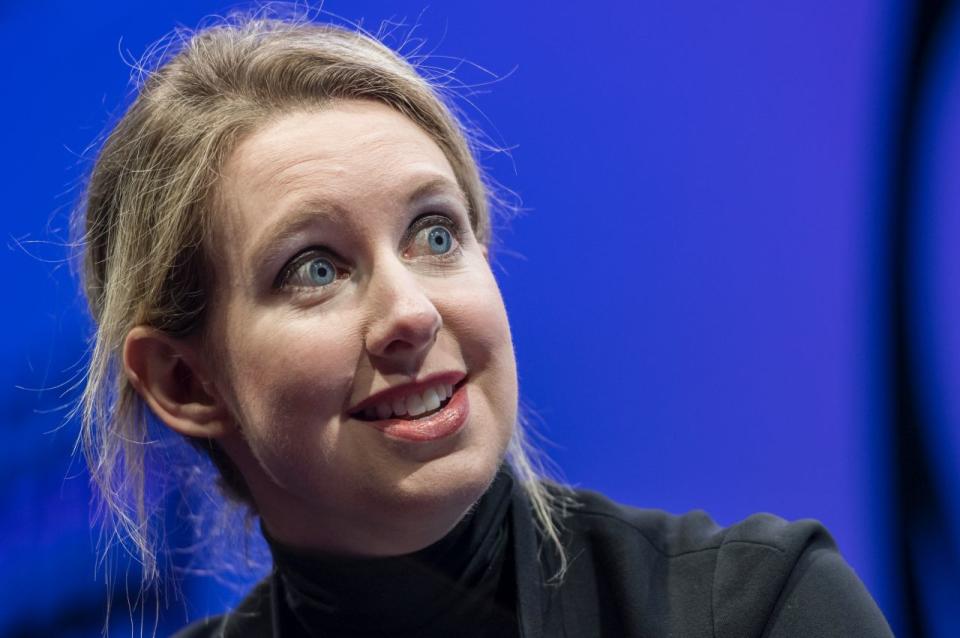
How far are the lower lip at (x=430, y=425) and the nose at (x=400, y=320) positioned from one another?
6 cm

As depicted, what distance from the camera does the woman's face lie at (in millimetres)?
1089

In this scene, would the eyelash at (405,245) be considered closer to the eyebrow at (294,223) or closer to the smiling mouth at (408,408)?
the eyebrow at (294,223)

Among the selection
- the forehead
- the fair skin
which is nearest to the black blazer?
the fair skin

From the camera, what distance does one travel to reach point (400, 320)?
106 cm

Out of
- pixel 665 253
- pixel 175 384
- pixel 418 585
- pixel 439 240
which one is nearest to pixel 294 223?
pixel 439 240

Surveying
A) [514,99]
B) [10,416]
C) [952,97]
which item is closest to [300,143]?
[514,99]

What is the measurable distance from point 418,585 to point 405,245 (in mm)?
365

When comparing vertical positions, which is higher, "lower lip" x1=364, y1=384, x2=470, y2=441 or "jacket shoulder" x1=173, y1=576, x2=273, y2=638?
"lower lip" x1=364, y1=384, x2=470, y2=441

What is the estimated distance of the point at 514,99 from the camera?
171 centimetres

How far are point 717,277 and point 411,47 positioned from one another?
1.87 ft

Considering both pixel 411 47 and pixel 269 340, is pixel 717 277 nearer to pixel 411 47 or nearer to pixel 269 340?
pixel 411 47

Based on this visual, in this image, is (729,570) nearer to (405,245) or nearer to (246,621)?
(405,245)

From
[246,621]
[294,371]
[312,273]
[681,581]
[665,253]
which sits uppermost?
[665,253]

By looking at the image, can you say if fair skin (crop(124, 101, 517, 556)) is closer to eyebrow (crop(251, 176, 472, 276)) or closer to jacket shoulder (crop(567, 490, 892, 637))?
eyebrow (crop(251, 176, 472, 276))
